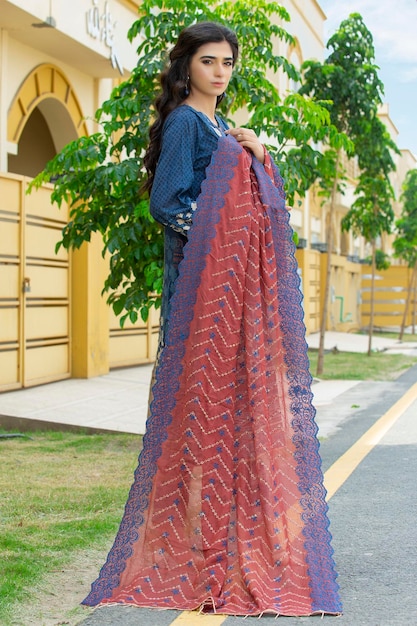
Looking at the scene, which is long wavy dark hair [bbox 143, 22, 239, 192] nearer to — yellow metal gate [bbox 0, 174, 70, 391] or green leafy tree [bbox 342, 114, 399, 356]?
yellow metal gate [bbox 0, 174, 70, 391]

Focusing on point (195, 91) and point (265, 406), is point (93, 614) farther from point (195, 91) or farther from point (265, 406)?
point (195, 91)

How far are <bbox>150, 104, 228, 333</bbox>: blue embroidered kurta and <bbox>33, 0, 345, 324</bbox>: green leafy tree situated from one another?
2.87m

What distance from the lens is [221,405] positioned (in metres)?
3.67

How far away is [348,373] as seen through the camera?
49.0 ft

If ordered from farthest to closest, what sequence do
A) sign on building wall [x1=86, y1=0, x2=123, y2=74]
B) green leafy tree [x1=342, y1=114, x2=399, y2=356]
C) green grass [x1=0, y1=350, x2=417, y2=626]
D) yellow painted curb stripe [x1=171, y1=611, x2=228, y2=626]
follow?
1. green leafy tree [x1=342, y1=114, x2=399, y2=356]
2. sign on building wall [x1=86, y1=0, x2=123, y2=74]
3. green grass [x1=0, y1=350, x2=417, y2=626]
4. yellow painted curb stripe [x1=171, y1=611, x2=228, y2=626]

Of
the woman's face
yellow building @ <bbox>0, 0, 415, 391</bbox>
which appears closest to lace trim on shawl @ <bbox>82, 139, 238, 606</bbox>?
the woman's face

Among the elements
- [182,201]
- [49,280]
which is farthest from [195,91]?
[49,280]

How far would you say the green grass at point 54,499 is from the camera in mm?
4086

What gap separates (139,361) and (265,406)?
1061 cm

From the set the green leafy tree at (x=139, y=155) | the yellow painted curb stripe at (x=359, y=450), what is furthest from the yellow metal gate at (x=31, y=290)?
the yellow painted curb stripe at (x=359, y=450)

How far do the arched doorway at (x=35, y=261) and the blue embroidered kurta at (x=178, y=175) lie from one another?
21.3ft

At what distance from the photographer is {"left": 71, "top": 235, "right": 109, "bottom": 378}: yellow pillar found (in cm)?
1208

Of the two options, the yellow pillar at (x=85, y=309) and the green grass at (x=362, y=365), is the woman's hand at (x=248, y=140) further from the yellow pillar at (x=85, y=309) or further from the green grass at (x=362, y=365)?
the green grass at (x=362, y=365)

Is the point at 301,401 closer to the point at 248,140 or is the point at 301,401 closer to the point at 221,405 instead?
the point at 221,405
